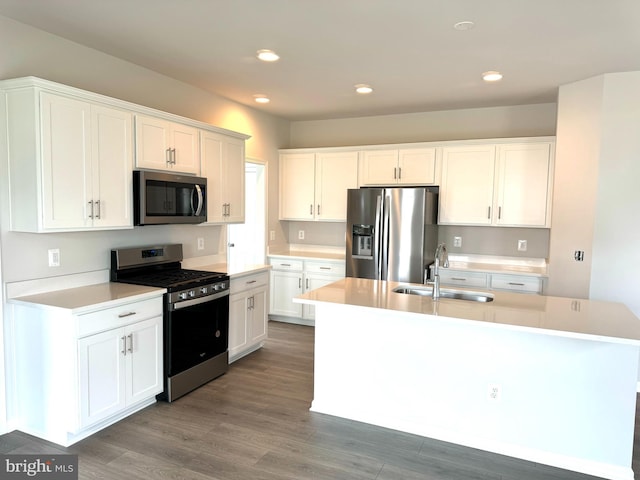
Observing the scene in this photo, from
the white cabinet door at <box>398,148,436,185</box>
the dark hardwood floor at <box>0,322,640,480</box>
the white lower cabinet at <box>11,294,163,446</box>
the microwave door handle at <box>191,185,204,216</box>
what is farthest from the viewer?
the white cabinet door at <box>398,148,436,185</box>

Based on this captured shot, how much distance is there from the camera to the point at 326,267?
540 centimetres

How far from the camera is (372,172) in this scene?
536cm

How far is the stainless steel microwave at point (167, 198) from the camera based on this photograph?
3.30 meters

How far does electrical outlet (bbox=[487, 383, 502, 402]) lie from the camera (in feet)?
8.97

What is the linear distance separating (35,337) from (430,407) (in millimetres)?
2596

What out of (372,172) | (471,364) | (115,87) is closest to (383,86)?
(372,172)

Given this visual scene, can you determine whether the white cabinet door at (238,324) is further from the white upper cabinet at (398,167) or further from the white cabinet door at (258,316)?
the white upper cabinet at (398,167)

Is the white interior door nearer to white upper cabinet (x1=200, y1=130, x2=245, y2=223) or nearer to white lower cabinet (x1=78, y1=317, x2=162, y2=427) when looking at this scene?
white upper cabinet (x1=200, y1=130, x2=245, y2=223)

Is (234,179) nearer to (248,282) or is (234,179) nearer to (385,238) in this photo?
(248,282)

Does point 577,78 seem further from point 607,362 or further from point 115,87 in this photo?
point 115,87

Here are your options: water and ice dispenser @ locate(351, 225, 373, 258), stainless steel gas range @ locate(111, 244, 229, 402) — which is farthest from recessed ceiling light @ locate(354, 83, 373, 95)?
stainless steel gas range @ locate(111, 244, 229, 402)

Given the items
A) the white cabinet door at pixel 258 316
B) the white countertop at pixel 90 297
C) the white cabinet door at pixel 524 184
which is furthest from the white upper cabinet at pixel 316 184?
the white countertop at pixel 90 297

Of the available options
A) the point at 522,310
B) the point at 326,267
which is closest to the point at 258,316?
the point at 326,267

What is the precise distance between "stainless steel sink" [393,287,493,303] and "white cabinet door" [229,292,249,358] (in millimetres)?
1545
